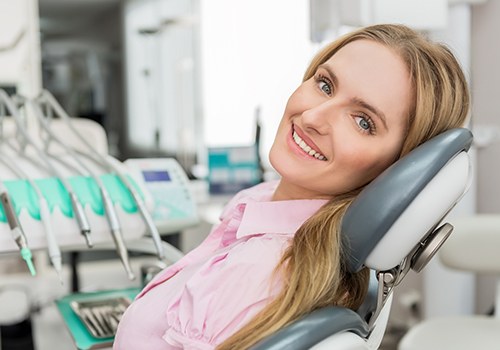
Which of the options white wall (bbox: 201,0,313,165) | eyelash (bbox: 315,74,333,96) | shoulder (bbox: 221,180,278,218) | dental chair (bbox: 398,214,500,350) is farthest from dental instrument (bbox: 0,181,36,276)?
white wall (bbox: 201,0,313,165)

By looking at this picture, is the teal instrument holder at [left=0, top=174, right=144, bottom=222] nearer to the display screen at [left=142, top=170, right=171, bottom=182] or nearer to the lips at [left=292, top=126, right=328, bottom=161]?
the display screen at [left=142, top=170, right=171, bottom=182]

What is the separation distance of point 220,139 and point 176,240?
4.74ft

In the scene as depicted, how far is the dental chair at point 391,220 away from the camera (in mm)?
743

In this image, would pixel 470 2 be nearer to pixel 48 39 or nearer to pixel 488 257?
pixel 488 257

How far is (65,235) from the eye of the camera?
1.13 m

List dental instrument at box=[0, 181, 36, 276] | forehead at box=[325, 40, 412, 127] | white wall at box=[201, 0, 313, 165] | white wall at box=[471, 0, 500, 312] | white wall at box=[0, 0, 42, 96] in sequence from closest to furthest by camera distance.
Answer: forehead at box=[325, 40, 412, 127] → dental instrument at box=[0, 181, 36, 276] → white wall at box=[471, 0, 500, 312] → white wall at box=[0, 0, 42, 96] → white wall at box=[201, 0, 313, 165]

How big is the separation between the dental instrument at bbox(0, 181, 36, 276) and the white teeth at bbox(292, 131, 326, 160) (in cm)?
48

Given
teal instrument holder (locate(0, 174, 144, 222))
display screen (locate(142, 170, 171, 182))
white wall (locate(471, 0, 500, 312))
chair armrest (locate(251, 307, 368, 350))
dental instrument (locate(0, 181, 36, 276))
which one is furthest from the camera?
white wall (locate(471, 0, 500, 312))

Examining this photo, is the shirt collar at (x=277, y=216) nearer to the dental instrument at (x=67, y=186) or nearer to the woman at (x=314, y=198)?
the woman at (x=314, y=198)

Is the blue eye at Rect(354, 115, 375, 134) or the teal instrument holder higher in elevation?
the blue eye at Rect(354, 115, 375, 134)

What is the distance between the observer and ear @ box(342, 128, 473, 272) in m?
0.75

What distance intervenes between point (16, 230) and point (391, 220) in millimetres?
625

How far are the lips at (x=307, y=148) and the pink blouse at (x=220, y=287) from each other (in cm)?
7

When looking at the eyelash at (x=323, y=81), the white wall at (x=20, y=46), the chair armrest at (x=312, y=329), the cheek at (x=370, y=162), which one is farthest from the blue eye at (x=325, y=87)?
the white wall at (x=20, y=46)
